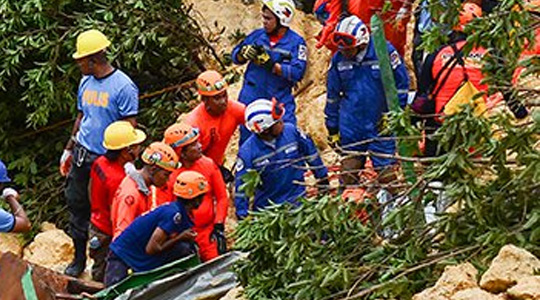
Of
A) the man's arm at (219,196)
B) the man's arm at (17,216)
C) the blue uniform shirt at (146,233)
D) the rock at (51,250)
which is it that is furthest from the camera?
the rock at (51,250)

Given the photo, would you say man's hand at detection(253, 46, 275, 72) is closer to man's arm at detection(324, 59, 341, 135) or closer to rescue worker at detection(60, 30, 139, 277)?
man's arm at detection(324, 59, 341, 135)

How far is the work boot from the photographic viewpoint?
39.9ft

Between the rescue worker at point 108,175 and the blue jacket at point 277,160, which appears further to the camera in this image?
Result: the rescue worker at point 108,175

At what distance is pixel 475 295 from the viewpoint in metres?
7.04

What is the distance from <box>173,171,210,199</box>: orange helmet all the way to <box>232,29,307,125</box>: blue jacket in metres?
1.53

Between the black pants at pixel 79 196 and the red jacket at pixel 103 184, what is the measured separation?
33 cm

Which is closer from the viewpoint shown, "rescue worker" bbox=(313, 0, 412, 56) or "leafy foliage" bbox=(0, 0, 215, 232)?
"rescue worker" bbox=(313, 0, 412, 56)

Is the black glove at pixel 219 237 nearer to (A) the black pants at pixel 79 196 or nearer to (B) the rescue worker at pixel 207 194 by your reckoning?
(B) the rescue worker at pixel 207 194

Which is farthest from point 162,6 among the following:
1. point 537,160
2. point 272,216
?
point 537,160

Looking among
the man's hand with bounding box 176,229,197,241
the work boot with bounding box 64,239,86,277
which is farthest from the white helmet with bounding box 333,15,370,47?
the work boot with bounding box 64,239,86,277

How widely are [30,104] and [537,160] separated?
738 centimetres

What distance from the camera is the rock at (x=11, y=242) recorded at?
13695mm

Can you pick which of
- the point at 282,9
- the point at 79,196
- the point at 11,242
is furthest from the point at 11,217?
the point at 11,242

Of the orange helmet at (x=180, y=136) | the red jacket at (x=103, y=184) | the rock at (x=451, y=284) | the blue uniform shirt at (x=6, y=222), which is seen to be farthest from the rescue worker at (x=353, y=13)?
the rock at (x=451, y=284)
